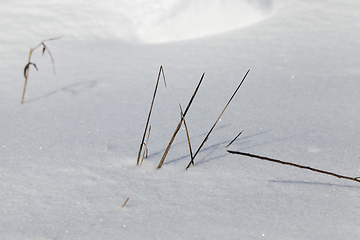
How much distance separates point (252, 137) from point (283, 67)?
0.73 metres

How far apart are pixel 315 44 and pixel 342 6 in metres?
0.59

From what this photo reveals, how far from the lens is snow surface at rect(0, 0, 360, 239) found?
80 cm

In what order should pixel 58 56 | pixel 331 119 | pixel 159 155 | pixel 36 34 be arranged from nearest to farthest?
pixel 159 155, pixel 331 119, pixel 58 56, pixel 36 34

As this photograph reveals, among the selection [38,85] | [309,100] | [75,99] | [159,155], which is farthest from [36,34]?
[309,100]

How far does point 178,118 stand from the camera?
1.33 metres

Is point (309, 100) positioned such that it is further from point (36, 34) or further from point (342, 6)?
point (36, 34)

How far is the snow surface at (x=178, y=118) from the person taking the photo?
0.80m

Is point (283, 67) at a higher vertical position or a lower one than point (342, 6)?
lower

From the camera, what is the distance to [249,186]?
2.98ft

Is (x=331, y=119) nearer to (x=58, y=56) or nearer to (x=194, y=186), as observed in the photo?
(x=194, y=186)

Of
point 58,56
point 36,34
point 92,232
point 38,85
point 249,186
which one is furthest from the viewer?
point 36,34

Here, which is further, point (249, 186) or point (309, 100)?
point (309, 100)

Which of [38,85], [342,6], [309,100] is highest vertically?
[342,6]

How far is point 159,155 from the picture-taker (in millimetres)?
1073
